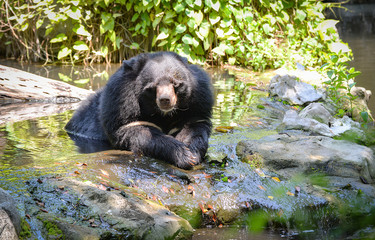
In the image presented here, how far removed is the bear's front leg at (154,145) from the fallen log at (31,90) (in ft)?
10.3

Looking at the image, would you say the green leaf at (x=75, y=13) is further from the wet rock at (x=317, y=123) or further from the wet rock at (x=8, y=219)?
the wet rock at (x=8, y=219)

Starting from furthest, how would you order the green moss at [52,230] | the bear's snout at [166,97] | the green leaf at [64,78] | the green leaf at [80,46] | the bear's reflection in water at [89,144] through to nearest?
1. the green leaf at [80,46]
2. the green leaf at [64,78]
3. the bear's reflection in water at [89,144]
4. the bear's snout at [166,97]
5. the green moss at [52,230]

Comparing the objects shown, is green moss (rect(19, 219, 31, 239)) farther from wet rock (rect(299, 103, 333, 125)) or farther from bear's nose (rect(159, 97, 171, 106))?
wet rock (rect(299, 103, 333, 125))

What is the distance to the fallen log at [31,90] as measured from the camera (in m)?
6.75

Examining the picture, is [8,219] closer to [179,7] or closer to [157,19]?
[179,7]

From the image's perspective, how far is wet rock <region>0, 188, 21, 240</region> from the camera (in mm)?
2234

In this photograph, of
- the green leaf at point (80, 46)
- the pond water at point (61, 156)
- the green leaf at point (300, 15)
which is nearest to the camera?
the pond water at point (61, 156)

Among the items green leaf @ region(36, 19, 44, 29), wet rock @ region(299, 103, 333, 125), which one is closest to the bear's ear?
wet rock @ region(299, 103, 333, 125)

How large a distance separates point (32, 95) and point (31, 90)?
3.2 inches

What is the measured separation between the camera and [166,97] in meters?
4.00

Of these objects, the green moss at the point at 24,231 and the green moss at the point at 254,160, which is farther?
the green moss at the point at 254,160

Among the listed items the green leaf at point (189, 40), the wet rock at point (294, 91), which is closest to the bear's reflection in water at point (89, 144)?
the wet rock at point (294, 91)

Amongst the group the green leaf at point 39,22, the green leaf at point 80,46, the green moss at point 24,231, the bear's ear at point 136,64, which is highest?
the green leaf at point 39,22

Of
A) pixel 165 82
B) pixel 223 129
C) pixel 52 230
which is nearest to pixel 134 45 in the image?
pixel 223 129
